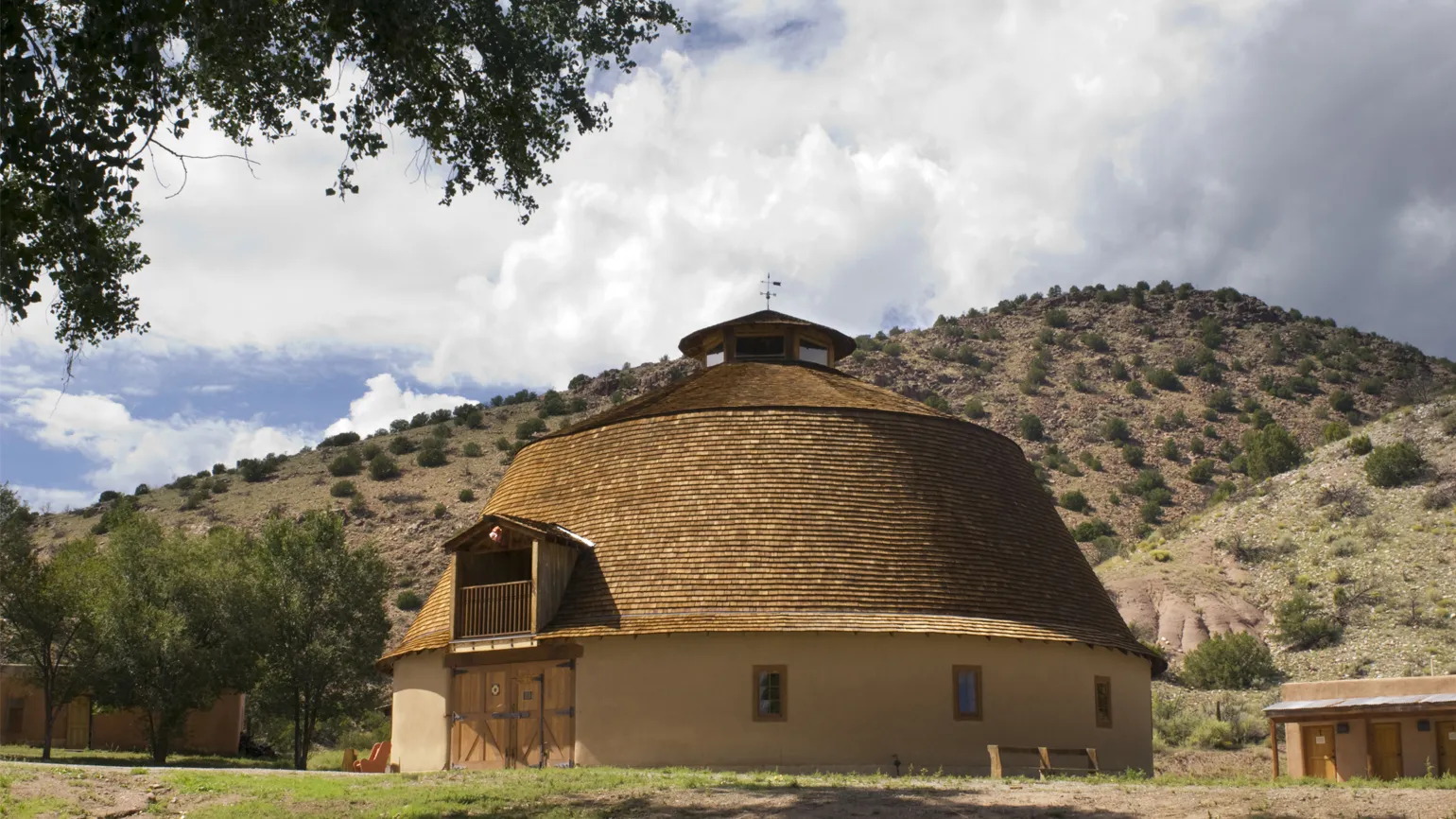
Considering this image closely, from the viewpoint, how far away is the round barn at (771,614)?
21828 mm

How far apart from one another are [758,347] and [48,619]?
1913 centimetres

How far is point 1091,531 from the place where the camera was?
59.1 meters

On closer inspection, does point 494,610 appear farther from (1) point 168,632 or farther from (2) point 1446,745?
(2) point 1446,745

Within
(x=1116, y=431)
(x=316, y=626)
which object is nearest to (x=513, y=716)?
(x=316, y=626)

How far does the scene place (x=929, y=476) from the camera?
24719 mm

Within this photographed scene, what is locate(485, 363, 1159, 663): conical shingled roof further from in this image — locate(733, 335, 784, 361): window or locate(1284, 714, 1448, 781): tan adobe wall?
locate(1284, 714, 1448, 781): tan adobe wall

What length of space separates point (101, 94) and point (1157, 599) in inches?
1715

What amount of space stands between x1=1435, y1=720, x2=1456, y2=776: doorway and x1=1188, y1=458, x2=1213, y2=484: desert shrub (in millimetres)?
40025

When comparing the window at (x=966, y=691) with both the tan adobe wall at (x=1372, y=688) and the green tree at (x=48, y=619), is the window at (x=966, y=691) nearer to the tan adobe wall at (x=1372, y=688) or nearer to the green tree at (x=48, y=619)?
the tan adobe wall at (x=1372, y=688)

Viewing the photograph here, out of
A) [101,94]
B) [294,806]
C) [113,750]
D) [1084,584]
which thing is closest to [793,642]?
[1084,584]

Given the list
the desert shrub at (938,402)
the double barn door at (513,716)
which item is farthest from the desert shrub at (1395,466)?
the double barn door at (513,716)

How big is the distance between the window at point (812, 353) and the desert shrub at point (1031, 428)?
3963cm

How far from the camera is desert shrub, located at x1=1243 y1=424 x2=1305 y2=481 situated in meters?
60.1

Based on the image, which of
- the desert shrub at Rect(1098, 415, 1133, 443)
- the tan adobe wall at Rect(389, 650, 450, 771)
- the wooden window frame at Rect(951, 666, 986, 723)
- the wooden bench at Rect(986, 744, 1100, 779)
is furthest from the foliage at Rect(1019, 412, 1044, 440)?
the tan adobe wall at Rect(389, 650, 450, 771)
